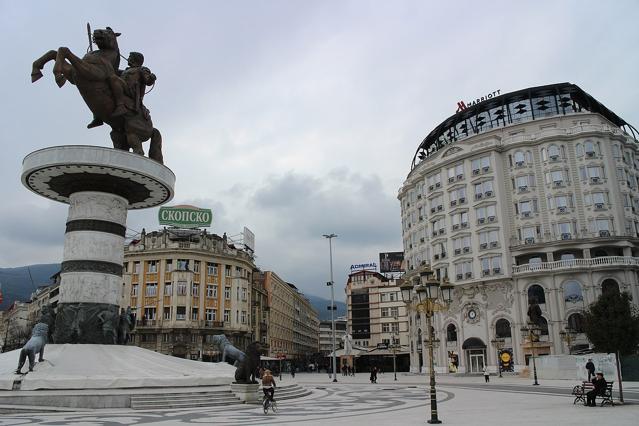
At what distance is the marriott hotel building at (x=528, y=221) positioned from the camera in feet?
187

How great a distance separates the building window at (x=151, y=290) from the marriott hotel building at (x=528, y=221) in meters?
36.2

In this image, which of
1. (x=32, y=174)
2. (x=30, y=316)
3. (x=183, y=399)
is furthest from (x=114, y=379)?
(x=30, y=316)

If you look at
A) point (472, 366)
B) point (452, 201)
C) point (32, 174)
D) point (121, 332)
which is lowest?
point (472, 366)

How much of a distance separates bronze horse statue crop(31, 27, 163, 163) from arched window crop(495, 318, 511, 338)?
1788 inches

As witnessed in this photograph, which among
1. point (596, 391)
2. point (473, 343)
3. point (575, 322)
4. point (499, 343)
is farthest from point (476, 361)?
point (596, 391)

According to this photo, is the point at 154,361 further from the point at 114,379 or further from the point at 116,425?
the point at 116,425

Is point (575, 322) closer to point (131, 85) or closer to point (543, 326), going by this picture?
point (543, 326)

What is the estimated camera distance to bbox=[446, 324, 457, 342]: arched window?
65438 mm

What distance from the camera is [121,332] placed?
28.3m

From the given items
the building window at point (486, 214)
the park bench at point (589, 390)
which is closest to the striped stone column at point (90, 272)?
the park bench at point (589, 390)

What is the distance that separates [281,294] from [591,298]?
6220 cm

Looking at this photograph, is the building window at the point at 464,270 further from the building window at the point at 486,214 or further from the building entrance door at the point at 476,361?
the building entrance door at the point at 476,361

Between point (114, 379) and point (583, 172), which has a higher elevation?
point (583, 172)

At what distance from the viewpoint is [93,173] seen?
27.8 metres
